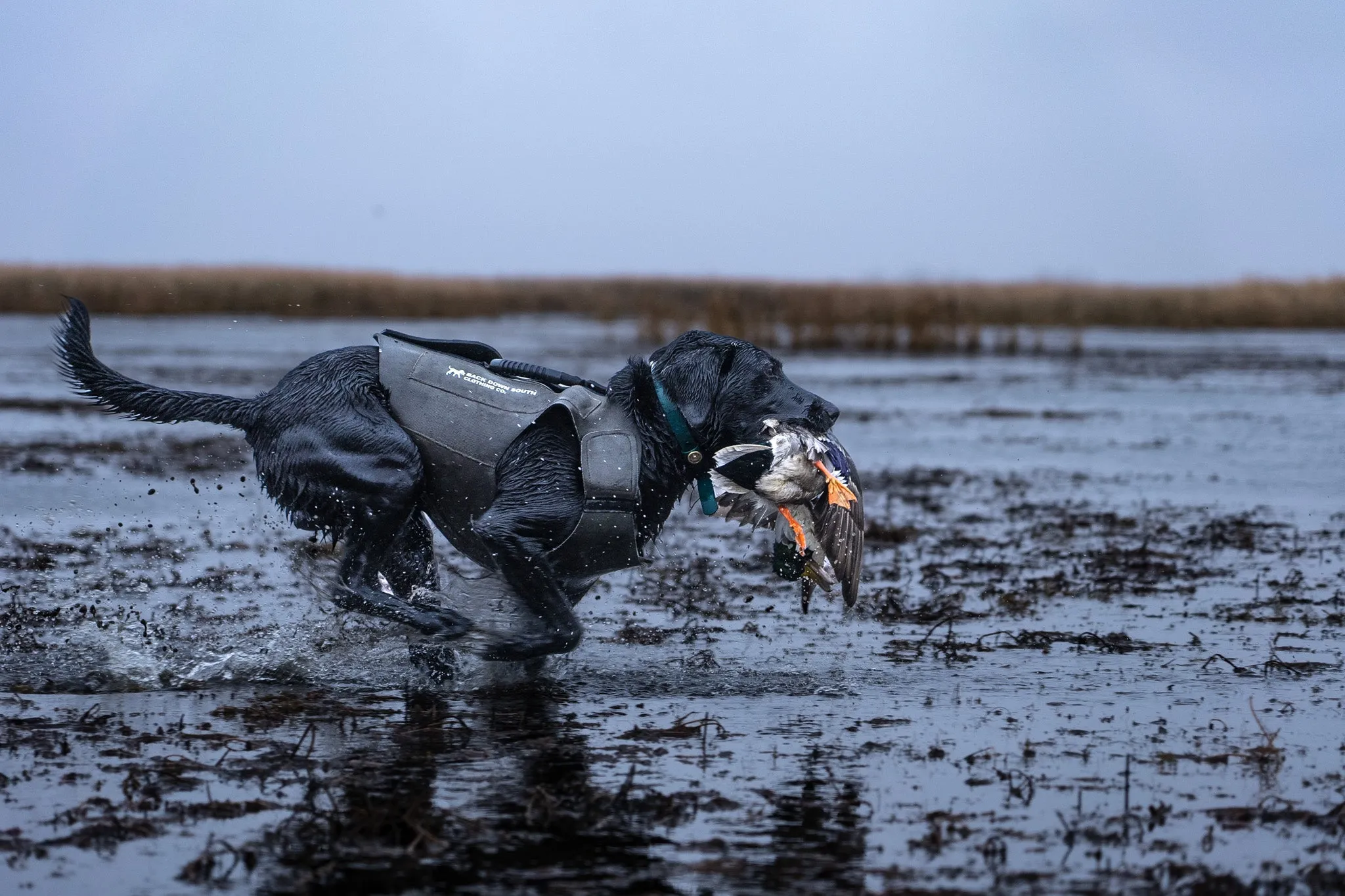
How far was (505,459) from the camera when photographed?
6.32 metres

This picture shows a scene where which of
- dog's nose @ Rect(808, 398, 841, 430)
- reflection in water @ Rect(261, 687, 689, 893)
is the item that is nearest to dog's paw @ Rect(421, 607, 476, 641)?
reflection in water @ Rect(261, 687, 689, 893)

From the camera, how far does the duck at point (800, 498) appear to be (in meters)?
6.10

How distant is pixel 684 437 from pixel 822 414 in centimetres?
53

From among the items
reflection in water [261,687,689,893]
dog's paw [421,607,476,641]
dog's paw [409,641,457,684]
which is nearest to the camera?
reflection in water [261,687,689,893]

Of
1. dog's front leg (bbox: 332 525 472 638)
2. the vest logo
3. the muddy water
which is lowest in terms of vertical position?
the muddy water

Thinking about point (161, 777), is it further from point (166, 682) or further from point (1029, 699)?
point (1029, 699)

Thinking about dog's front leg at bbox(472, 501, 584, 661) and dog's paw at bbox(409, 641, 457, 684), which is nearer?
dog's front leg at bbox(472, 501, 584, 661)

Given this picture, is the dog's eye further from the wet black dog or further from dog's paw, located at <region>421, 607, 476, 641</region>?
dog's paw, located at <region>421, 607, 476, 641</region>

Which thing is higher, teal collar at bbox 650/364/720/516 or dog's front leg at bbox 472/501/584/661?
teal collar at bbox 650/364/720/516

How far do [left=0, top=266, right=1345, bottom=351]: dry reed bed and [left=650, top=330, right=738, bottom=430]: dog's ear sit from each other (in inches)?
1010

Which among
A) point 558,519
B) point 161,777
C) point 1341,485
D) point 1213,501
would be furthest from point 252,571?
point 1341,485

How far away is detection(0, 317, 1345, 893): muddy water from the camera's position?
173 inches

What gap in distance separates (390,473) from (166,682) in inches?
49.9

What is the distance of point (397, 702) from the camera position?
6277 millimetres
